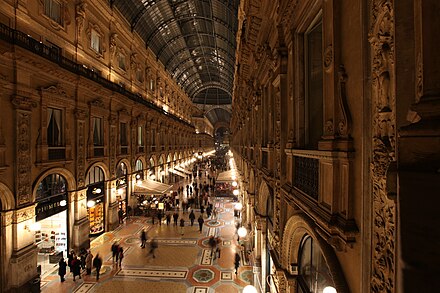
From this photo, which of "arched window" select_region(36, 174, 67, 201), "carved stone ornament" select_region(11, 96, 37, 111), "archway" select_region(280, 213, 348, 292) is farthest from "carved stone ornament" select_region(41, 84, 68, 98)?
"archway" select_region(280, 213, 348, 292)

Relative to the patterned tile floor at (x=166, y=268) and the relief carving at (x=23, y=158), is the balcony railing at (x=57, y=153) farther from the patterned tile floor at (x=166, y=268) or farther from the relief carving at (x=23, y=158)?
the patterned tile floor at (x=166, y=268)

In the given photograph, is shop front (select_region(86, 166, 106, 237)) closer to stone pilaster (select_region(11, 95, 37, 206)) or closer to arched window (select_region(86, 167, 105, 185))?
arched window (select_region(86, 167, 105, 185))

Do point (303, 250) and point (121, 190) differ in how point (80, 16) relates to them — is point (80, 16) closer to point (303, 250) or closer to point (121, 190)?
point (121, 190)

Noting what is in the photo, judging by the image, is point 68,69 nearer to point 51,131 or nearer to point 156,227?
point 51,131

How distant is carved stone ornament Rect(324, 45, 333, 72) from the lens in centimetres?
271

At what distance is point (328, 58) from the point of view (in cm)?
280

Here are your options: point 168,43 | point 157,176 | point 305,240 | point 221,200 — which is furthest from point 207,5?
point 305,240

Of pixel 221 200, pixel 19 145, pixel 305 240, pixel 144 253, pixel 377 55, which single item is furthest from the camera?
pixel 221 200

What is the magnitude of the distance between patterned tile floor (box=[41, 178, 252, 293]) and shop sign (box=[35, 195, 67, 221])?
8.19 feet

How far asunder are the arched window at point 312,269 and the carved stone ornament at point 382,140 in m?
1.63

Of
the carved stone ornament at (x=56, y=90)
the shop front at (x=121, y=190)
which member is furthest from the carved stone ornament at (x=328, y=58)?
the shop front at (x=121, y=190)

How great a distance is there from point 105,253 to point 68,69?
8989 millimetres

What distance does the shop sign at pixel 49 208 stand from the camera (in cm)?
975

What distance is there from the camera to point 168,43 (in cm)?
2805
